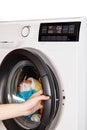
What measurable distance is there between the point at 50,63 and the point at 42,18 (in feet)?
0.96

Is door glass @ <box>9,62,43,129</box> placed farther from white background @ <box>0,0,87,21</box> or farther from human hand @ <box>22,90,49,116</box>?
white background @ <box>0,0,87,21</box>

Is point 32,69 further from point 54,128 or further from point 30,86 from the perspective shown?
point 54,128

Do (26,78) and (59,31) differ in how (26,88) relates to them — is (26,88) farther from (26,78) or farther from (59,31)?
(59,31)

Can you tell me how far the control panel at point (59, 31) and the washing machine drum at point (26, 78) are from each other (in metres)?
0.10

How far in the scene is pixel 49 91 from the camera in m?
1.57

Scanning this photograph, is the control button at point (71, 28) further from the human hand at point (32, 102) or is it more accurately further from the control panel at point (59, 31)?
the human hand at point (32, 102)

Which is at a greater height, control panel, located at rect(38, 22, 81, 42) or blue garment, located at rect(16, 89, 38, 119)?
control panel, located at rect(38, 22, 81, 42)

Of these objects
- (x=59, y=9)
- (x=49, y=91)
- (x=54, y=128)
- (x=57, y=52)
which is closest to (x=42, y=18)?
(x=59, y=9)

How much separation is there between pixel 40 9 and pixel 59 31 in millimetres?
254

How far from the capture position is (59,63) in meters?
1.59

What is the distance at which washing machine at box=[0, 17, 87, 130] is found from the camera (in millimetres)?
1547

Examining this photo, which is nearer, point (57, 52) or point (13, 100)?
point (57, 52)

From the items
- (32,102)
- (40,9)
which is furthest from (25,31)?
(32,102)

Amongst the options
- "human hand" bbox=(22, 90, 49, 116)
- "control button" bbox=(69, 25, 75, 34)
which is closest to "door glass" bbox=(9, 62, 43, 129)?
"human hand" bbox=(22, 90, 49, 116)
